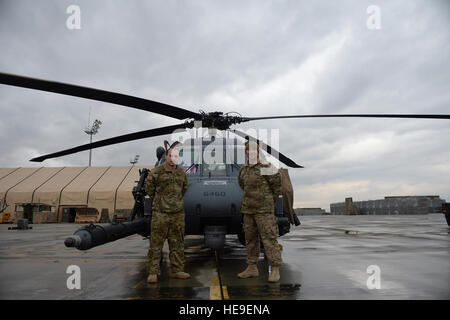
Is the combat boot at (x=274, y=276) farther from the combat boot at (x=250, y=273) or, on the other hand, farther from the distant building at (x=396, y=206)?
the distant building at (x=396, y=206)

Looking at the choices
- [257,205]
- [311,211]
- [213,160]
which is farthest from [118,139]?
[311,211]

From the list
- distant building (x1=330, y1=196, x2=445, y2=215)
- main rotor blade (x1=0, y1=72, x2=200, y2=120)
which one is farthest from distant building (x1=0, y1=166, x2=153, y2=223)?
distant building (x1=330, y1=196, x2=445, y2=215)

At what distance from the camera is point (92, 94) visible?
4188 millimetres

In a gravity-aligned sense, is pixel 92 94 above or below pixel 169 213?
above

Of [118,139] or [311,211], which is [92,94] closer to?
[118,139]

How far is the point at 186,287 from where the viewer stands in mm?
3760

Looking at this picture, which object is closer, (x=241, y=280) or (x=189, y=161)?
(x=241, y=280)

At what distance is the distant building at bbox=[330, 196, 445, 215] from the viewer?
3994 cm

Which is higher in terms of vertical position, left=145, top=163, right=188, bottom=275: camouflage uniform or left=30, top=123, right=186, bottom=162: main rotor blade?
left=30, top=123, right=186, bottom=162: main rotor blade

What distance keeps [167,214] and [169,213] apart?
0.03 m

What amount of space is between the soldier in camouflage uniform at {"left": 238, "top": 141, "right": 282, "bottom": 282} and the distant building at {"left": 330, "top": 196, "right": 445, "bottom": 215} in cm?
4290

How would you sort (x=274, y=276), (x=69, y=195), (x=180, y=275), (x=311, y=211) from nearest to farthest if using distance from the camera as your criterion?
(x=274, y=276), (x=180, y=275), (x=69, y=195), (x=311, y=211)
